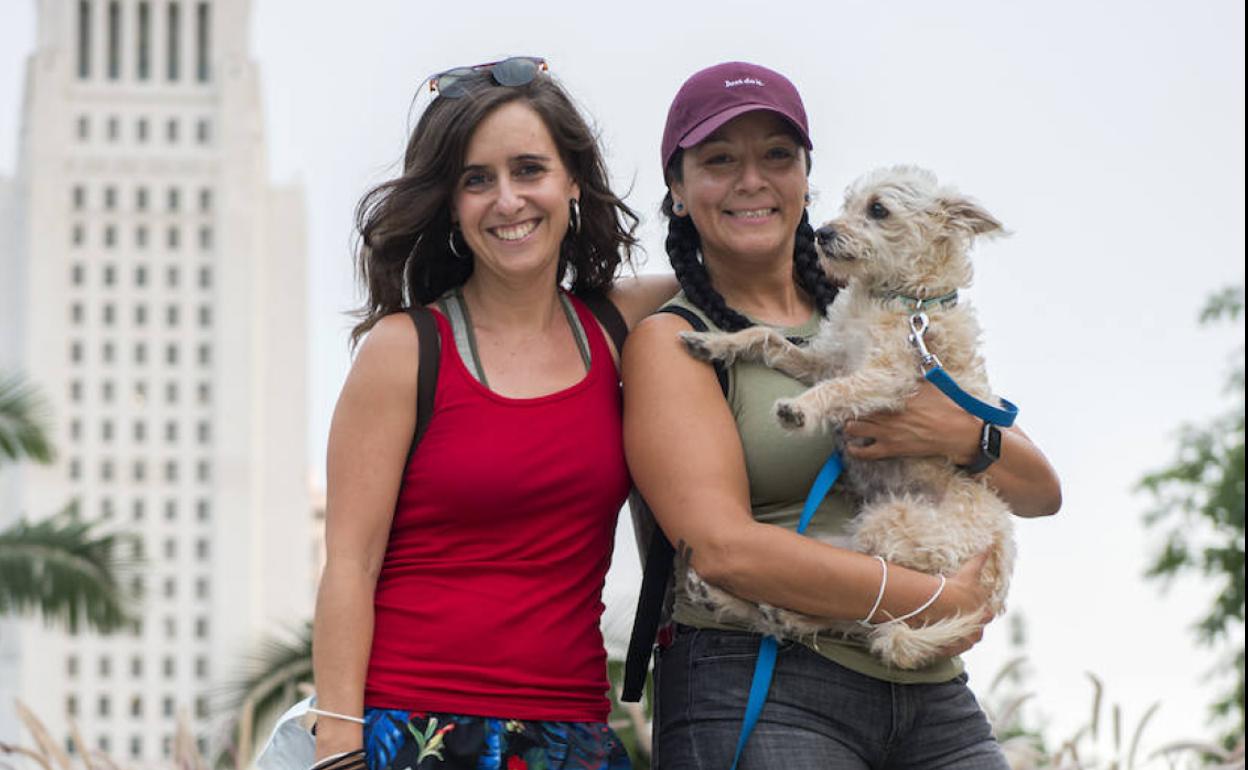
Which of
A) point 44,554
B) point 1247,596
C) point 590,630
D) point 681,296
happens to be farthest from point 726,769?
point 1247,596

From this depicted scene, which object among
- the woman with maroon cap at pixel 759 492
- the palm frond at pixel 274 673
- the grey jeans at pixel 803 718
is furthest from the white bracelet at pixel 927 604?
the palm frond at pixel 274 673

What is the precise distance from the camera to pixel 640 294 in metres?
4.43

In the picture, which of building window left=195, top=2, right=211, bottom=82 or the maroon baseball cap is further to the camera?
building window left=195, top=2, right=211, bottom=82

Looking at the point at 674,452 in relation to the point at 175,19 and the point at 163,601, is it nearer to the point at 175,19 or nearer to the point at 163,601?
the point at 163,601

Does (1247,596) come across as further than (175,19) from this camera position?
No

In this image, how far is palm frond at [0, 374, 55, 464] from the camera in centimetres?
1703

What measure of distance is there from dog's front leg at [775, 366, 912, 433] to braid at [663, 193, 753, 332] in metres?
0.26

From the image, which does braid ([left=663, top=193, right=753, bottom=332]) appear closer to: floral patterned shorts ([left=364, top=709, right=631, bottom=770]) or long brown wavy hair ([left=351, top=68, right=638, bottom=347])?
long brown wavy hair ([left=351, top=68, right=638, bottom=347])

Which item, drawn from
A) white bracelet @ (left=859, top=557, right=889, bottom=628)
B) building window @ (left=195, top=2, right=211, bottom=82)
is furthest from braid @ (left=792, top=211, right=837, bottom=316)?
building window @ (left=195, top=2, right=211, bottom=82)

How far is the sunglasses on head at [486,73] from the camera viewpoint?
409cm

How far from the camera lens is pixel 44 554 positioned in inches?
688

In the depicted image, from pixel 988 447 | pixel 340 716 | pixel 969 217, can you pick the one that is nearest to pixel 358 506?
pixel 340 716

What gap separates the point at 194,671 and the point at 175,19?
1160 inches

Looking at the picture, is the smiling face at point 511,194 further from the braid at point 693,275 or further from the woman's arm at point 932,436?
the woman's arm at point 932,436
